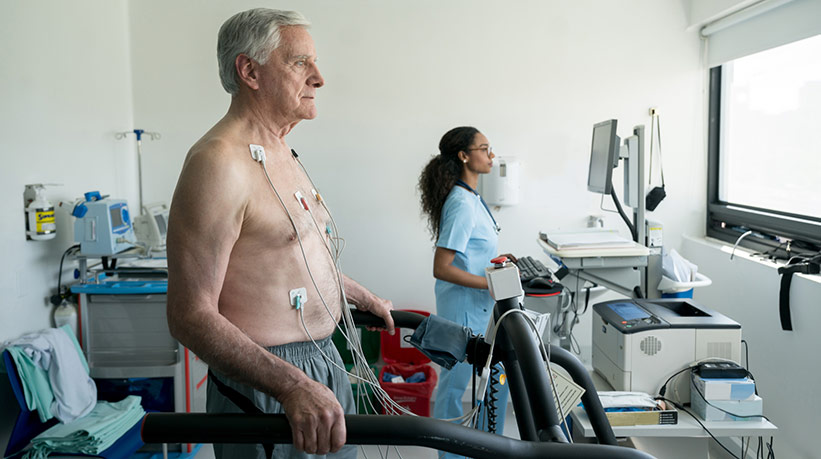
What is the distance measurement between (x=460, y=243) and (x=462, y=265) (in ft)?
0.38

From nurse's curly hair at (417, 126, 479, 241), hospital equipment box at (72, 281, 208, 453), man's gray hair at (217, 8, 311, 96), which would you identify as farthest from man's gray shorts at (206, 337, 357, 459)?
hospital equipment box at (72, 281, 208, 453)

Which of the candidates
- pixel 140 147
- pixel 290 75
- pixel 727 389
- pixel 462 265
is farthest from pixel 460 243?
pixel 140 147

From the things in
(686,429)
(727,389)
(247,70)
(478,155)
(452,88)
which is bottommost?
(686,429)

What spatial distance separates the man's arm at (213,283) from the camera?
1.05 meters

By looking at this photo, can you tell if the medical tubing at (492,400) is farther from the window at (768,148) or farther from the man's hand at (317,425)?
the window at (768,148)

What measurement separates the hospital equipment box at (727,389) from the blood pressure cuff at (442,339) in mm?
1051

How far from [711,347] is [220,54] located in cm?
185

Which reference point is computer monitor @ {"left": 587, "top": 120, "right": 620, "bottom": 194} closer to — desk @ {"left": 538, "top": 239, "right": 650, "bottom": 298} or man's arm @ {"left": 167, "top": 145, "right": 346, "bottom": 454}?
desk @ {"left": 538, "top": 239, "right": 650, "bottom": 298}

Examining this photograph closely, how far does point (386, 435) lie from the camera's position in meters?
0.95

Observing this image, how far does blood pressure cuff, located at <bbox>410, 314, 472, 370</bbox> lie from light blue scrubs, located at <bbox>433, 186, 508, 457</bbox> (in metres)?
1.12

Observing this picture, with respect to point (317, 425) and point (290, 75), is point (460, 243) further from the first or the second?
point (317, 425)

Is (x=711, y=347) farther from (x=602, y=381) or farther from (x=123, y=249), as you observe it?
(x=123, y=249)

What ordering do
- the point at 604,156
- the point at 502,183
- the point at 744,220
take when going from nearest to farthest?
1. the point at 604,156
2. the point at 744,220
3. the point at 502,183

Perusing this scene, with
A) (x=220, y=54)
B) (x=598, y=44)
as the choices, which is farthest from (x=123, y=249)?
(x=598, y=44)
